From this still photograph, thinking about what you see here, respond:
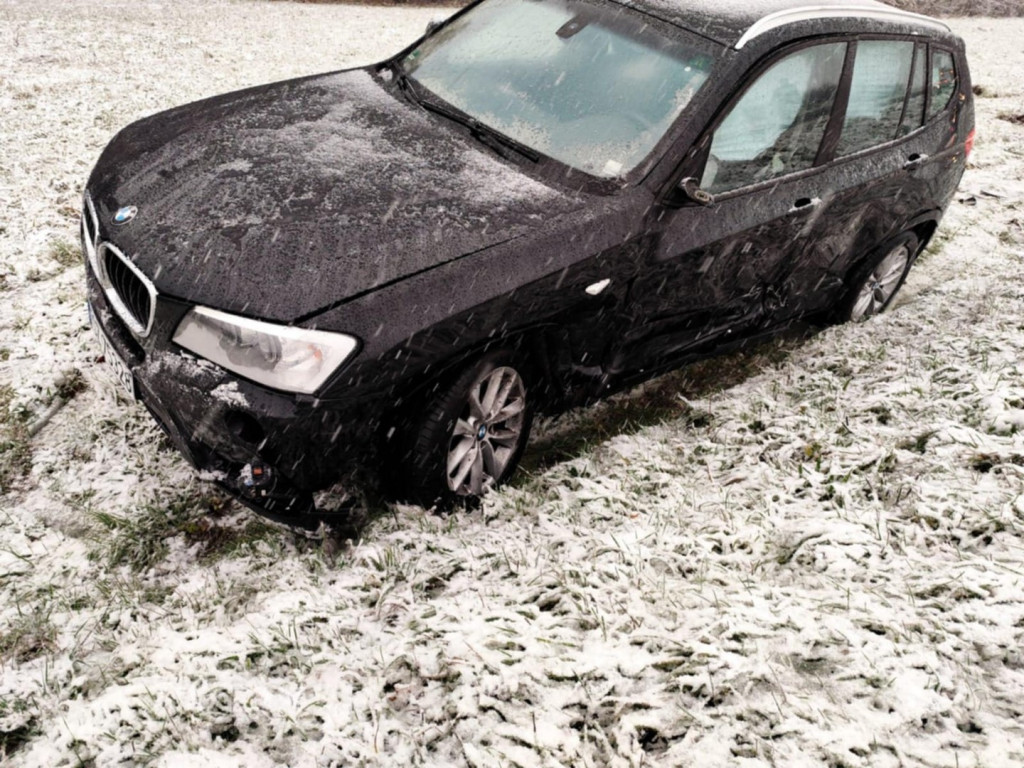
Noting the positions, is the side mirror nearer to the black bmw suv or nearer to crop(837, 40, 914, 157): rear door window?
the black bmw suv

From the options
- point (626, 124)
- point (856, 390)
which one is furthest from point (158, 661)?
point (856, 390)

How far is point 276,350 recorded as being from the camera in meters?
2.59

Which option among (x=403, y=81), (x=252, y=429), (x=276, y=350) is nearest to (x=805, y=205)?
(x=403, y=81)

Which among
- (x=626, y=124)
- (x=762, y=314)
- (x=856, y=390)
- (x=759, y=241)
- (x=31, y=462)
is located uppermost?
(x=626, y=124)

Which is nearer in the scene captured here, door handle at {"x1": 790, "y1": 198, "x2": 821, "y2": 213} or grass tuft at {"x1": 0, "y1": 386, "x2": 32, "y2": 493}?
grass tuft at {"x1": 0, "y1": 386, "x2": 32, "y2": 493}

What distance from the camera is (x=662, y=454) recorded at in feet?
12.7

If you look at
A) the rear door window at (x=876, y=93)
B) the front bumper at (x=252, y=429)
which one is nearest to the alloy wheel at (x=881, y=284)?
the rear door window at (x=876, y=93)

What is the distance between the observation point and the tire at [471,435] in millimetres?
2996

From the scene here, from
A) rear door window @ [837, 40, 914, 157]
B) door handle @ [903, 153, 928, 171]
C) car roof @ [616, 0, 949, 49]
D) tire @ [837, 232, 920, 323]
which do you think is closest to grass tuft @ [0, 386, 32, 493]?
car roof @ [616, 0, 949, 49]

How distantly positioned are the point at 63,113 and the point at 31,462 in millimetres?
5946

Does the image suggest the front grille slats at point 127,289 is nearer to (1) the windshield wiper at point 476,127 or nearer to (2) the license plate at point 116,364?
(2) the license plate at point 116,364

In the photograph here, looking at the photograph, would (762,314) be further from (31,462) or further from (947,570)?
(31,462)

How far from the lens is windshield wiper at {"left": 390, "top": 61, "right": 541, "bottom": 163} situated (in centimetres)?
346

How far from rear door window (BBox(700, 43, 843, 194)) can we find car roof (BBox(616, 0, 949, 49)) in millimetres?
169
